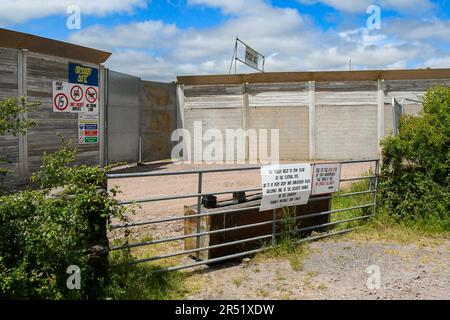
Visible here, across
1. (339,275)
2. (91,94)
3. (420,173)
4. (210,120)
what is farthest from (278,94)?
(339,275)

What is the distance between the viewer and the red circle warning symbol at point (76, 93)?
13930 mm

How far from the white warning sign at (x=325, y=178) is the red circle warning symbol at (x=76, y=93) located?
928 cm

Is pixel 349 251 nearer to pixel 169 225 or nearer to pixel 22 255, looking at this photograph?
pixel 169 225

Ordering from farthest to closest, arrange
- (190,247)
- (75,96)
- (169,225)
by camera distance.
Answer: (75,96), (169,225), (190,247)

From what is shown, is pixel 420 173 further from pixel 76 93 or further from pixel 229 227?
pixel 76 93

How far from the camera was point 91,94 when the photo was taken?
48.6 ft

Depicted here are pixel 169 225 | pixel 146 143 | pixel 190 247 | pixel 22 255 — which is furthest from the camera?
pixel 146 143

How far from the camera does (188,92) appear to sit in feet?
64.1

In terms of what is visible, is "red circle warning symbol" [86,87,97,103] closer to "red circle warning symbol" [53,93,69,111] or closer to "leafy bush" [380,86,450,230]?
"red circle warning symbol" [53,93,69,111]

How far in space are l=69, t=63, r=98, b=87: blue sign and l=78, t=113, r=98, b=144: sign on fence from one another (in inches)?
40.0

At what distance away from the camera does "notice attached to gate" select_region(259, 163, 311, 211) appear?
20.7ft

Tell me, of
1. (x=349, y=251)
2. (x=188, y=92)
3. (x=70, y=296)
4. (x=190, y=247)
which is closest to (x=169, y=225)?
(x=190, y=247)

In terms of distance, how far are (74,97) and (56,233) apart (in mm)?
10657
